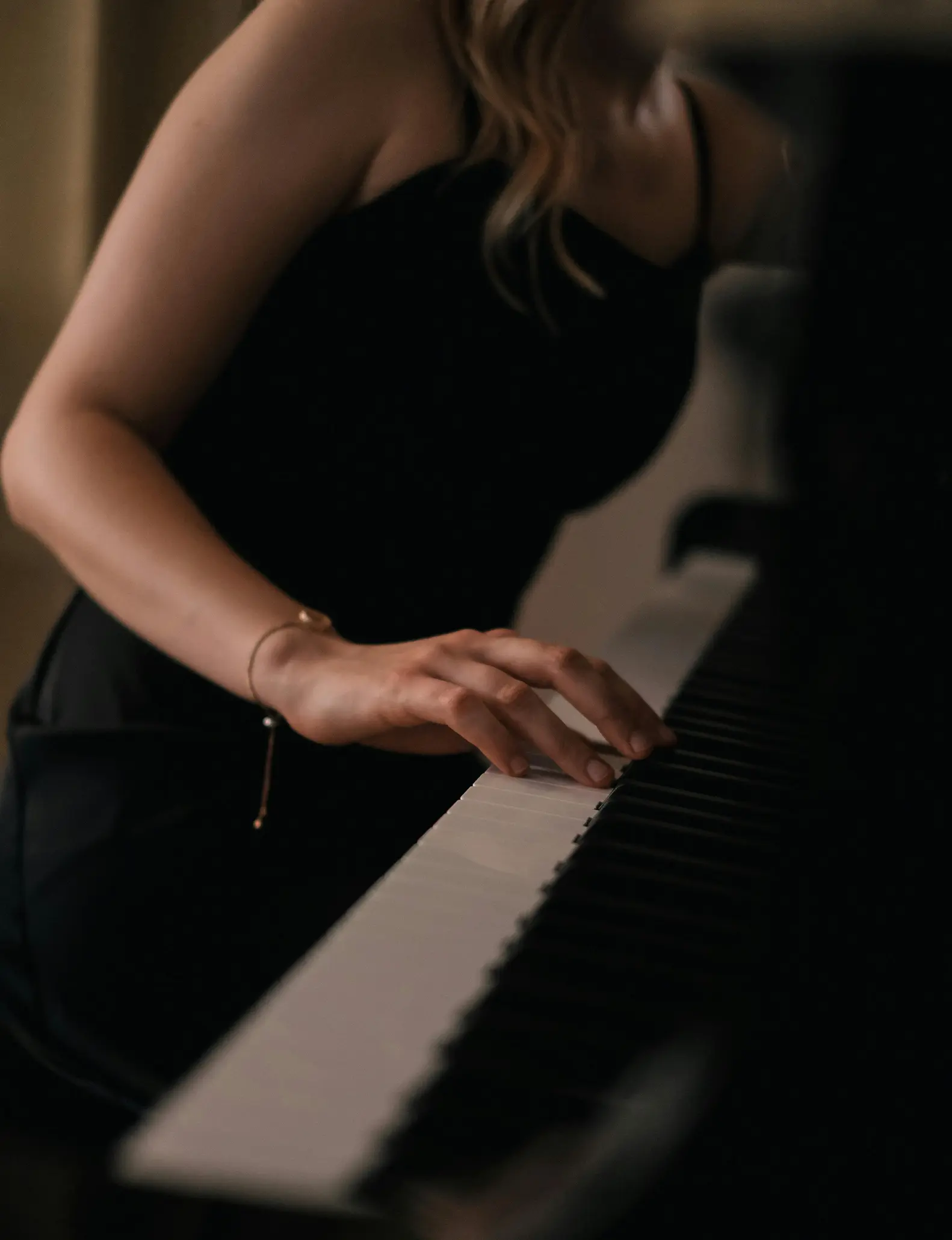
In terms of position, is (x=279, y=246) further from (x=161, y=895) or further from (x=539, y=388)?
(x=161, y=895)

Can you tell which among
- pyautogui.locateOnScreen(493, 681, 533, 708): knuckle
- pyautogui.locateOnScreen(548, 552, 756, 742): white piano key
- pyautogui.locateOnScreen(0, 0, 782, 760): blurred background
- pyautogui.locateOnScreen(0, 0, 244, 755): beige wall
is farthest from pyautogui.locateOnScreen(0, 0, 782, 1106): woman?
pyautogui.locateOnScreen(0, 0, 244, 755): beige wall

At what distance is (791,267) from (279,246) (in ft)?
2.13

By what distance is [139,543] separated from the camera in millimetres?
741

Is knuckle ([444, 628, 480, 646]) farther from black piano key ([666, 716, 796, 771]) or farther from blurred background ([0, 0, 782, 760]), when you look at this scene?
blurred background ([0, 0, 782, 760])

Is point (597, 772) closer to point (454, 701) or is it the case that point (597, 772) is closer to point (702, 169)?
point (454, 701)

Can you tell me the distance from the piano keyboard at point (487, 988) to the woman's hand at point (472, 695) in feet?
0.05

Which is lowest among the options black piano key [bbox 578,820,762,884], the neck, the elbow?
black piano key [bbox 578,820,762,884]

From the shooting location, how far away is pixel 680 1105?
35 centimetres

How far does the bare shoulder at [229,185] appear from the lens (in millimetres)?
773

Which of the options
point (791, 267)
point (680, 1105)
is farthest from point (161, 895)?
point (791, 267)

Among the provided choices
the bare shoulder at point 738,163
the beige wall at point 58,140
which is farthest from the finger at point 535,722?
the beige wall at point 58,140

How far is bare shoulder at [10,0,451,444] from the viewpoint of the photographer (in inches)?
30.5

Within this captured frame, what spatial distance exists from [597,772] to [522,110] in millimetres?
A: 483

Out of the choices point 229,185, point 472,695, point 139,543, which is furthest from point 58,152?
point 472,695
